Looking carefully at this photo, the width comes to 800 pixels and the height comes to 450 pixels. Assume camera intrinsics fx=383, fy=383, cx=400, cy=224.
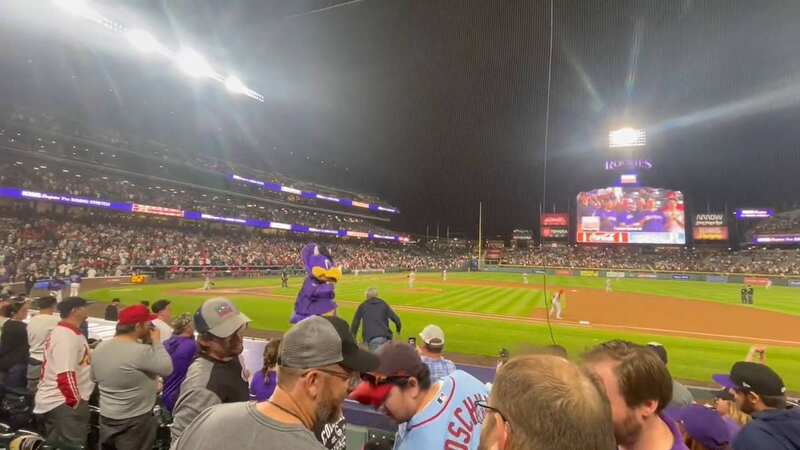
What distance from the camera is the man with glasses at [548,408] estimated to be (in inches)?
42.6

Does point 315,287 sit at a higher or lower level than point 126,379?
higher

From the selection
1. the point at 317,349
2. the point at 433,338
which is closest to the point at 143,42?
the point at 433,338

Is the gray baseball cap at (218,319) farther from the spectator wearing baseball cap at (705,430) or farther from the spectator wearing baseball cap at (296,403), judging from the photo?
the spectator wearing baseball cap at (705,430)

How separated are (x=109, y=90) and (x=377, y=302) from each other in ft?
172

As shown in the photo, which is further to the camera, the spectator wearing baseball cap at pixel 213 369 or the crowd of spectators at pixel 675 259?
the crowd of spectators at pixel 675 259

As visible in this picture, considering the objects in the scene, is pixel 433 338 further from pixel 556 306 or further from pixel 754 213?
pixel 754 213

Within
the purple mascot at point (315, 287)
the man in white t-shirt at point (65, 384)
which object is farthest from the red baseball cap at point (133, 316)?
the purple mascot at point (315, 287)

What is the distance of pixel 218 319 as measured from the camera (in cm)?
303

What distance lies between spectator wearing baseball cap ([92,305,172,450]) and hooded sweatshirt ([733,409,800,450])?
4.83 m

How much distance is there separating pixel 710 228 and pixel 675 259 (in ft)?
31.3

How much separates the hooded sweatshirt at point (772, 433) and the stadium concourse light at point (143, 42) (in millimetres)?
38236

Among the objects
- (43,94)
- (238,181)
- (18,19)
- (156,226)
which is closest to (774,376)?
(18,19)

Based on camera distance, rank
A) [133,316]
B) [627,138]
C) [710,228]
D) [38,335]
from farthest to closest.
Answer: [627,138]
[710,228]
[38,335]
[133,316]

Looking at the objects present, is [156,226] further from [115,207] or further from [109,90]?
[109,90]
